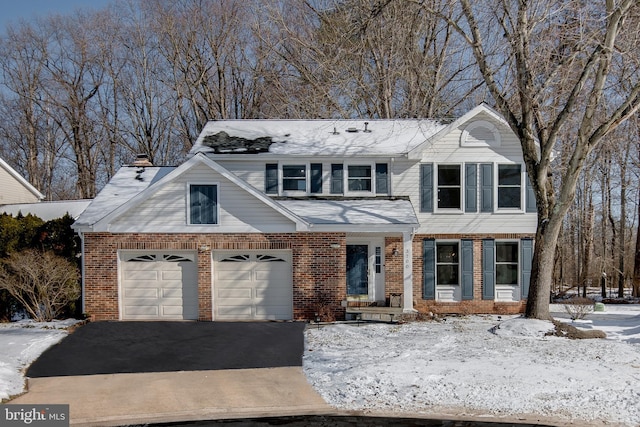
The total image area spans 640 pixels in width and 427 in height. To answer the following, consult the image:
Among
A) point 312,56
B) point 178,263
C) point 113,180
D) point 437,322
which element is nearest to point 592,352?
point 437,322

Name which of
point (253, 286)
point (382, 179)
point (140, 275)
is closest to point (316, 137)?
point (382, 179)

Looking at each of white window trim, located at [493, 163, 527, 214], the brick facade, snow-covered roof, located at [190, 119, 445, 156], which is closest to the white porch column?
the brick facade

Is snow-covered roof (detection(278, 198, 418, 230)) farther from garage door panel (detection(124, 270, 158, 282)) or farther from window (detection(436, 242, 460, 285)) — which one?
garage door panel (detection(124, 270, 158, 282))

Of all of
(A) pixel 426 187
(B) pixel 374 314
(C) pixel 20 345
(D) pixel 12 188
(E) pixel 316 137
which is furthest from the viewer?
(D) pixel 12 188

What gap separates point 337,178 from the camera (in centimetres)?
1659

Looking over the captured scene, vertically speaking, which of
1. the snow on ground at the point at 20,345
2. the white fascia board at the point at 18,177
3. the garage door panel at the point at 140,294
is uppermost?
the white fascia board at the point at 18,177

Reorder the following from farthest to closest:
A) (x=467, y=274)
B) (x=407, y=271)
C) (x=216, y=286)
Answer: (x=467, y=274) < (x=407, y=271) < (x=216, y=286)

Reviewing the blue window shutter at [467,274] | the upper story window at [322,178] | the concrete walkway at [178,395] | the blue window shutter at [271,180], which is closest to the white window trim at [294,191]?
the upper story window at [322,178]

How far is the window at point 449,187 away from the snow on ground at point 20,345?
39.3ft

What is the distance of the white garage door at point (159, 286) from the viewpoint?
14188 millimetres

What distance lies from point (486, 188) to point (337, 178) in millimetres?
5047

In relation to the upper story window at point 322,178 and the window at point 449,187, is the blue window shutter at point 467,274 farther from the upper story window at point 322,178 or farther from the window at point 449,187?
the upper story window at point 322,178

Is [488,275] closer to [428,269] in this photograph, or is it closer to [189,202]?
[428,269]

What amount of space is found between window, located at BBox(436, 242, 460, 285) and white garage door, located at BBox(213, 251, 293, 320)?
5.31 m
